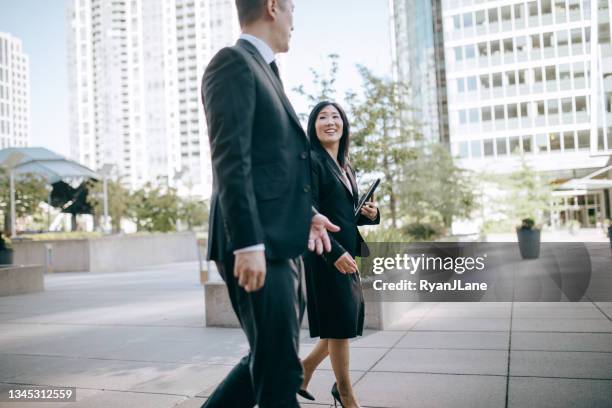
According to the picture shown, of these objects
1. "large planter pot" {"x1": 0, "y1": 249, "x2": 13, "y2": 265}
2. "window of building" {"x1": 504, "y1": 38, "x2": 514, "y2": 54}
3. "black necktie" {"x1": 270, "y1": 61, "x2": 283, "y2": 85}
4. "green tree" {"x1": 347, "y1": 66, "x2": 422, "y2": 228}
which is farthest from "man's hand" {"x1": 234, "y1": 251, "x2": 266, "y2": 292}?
"window of building" {"x1": 504, "y1": 38, "x2": 514, "y2": 54}

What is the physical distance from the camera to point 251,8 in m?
2.43

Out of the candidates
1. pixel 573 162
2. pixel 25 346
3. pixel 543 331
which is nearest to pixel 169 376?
pixel 25 346

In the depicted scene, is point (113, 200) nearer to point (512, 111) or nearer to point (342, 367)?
point (342, 367)

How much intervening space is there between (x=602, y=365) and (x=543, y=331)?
5.10 feet

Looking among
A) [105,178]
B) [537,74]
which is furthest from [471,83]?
[105,178]

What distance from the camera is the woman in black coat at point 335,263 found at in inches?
130

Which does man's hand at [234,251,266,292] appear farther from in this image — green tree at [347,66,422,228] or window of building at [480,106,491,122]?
window of building at [480,106,491,122]

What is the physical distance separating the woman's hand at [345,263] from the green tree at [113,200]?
21.8 metres

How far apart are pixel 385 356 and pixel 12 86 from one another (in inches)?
1282

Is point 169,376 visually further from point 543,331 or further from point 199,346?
point 543,331

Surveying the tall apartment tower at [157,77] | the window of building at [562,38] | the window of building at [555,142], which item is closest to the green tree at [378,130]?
the window of building at [555,142]

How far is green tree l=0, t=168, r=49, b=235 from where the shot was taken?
2335 cm

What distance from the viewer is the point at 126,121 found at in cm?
16125

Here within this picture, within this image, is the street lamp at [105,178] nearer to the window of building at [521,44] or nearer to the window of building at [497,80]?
the window of building at [497,80]
